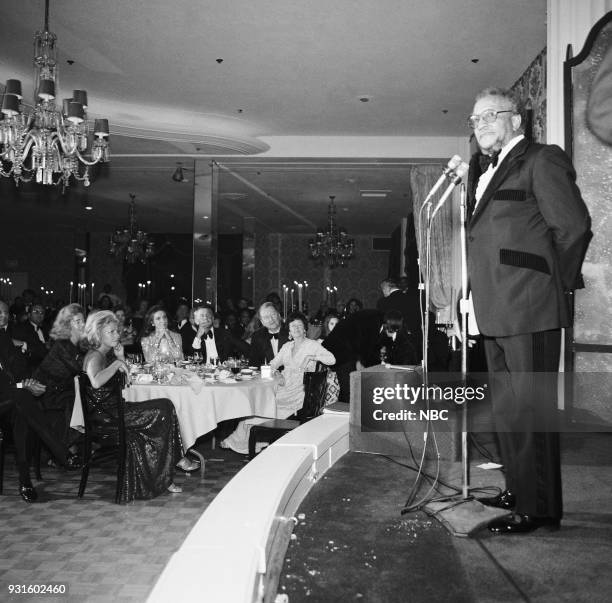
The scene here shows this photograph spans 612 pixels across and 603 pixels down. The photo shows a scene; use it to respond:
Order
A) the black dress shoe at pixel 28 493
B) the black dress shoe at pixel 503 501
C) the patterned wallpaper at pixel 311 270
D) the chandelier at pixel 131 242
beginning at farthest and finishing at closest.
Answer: the patterned wallpaper at pixel 311 270
the chandelier at pixel 131 242
the black dress shoe at pixel 28 493
the black dress shoe at pixel 503 501

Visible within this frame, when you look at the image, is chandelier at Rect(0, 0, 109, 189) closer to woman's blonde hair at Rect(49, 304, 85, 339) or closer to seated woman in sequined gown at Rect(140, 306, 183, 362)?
woman's blonde hair at Rect(49, 304, 85, 339)

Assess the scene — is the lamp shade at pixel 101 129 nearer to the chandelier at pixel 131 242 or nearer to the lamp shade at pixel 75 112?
the lamp shade at pixel 75 112

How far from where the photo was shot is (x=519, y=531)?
1928mm

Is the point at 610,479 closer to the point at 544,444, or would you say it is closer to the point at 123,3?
the point at 544,444

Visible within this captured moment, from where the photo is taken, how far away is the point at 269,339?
6141 mm

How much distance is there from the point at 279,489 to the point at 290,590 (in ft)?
1.28

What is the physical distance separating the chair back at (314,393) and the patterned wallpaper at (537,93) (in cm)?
305

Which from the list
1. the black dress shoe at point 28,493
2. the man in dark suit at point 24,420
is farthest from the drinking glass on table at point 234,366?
the black dress shoe at point 28,493

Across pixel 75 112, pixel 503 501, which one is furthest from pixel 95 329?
pixel 503 501

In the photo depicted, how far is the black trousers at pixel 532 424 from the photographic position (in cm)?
194

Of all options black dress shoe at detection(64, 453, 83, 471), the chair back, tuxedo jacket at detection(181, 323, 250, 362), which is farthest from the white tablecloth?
tuxedo jacket at detection(181, 323, 250, 362)

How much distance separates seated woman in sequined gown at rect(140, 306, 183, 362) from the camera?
5660mm

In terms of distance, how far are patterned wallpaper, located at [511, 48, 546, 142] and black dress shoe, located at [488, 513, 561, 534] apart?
4.65 meters

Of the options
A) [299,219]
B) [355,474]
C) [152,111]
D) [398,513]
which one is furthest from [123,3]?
[299,219]
